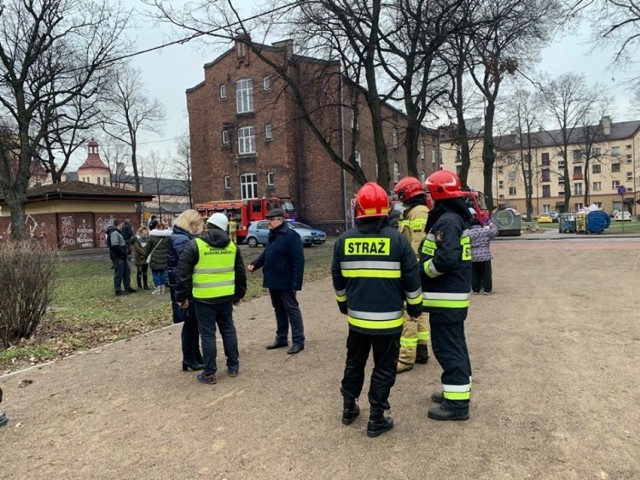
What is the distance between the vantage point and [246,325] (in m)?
8.05

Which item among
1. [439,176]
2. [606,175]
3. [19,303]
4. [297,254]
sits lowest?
[19,303]

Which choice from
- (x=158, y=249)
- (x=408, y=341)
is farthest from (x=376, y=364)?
(x=158, y=249)

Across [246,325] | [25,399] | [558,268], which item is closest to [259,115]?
[558,268]

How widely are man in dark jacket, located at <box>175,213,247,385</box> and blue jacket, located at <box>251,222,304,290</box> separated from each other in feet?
3.36

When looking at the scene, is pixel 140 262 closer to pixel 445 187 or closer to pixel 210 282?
pixel 210 282

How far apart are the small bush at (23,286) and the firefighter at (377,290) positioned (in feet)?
17.8

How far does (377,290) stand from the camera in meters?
3.76

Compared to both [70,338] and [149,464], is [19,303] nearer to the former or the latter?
[70,338]

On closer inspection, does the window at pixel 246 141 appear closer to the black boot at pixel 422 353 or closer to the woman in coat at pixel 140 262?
the woman in coat at pixel 140 262

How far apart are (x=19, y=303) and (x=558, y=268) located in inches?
487

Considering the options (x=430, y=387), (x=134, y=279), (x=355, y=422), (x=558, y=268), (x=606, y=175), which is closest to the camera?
(x=355, y=422)

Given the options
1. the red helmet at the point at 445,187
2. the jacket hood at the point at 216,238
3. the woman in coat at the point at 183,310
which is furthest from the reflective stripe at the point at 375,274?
the woman in coat at the point at 183,310

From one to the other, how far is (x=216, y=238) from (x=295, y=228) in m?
21.5

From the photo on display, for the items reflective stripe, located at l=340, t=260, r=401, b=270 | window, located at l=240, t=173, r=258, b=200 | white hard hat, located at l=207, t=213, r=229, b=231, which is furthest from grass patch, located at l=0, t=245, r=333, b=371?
window, located at l=240, t=173, r=258, b=200
